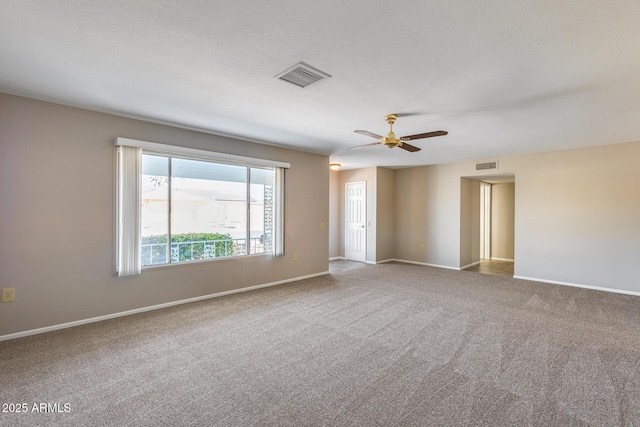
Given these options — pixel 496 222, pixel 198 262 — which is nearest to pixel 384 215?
pixel 496 222

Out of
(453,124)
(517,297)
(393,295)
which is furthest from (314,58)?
(517,297)

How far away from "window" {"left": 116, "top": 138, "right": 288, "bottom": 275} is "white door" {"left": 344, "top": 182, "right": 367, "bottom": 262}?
3055mm

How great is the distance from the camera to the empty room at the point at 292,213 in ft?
6.30

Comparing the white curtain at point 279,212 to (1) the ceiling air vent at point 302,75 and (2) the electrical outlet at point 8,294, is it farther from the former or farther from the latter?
(2) the electrical outlet at point 8,294

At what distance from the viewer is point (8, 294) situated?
300 centimetres

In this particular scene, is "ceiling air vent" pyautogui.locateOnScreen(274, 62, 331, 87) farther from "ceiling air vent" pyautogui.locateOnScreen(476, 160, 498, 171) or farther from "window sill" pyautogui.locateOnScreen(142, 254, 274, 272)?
"ceiling air vent" pyautogui.locateOnScreen(476, 160, 498, 171)

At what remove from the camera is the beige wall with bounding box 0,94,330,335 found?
303cm

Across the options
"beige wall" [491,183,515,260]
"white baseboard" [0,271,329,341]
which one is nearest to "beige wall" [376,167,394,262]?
"beige wall" [491,183,515,260]

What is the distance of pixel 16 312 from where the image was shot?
3.04m

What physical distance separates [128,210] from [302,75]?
2.71 meters

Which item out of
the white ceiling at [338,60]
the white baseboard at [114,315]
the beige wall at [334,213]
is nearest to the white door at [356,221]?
the beige wall at [334,213]

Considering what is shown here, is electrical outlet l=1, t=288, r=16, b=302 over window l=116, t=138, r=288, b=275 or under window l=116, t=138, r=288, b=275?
under

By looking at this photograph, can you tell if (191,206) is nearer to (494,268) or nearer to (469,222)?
(469,222)

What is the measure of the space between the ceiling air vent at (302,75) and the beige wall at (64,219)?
2271 millimetres
